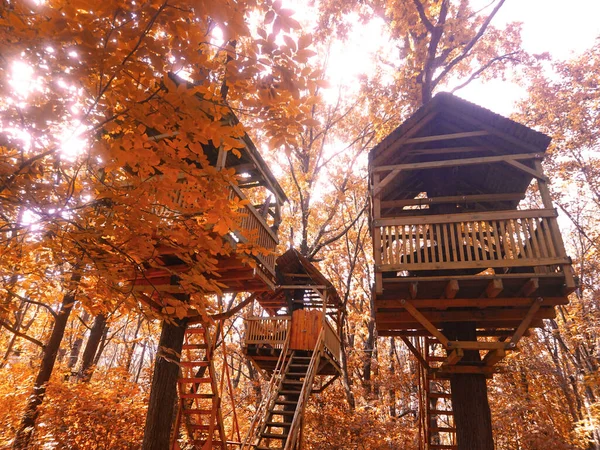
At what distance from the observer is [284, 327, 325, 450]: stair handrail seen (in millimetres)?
8523

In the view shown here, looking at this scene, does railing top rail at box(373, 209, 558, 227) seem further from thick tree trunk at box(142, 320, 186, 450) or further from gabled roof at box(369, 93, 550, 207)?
thick tree trunk at box(142, 320, 186, 450)

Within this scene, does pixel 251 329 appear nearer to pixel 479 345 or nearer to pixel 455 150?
pixel 479 345

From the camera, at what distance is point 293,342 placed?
42.4 feet

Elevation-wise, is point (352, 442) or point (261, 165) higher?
point (261, 165)

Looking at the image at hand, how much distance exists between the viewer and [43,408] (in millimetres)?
8109

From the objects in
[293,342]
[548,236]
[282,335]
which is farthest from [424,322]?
[282,335]

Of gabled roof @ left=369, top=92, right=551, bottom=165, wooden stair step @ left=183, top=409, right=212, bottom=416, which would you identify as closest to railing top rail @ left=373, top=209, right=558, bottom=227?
gabled roof @ left=369, top=92, right=551, bottom=165

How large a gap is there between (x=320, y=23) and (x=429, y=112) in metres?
6.75

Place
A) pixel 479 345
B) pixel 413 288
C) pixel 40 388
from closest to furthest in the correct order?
pixel 479 345 → pixel 413 288 → pixel 40 388

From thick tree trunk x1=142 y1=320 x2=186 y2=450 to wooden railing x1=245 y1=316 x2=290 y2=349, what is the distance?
5550 millimetres

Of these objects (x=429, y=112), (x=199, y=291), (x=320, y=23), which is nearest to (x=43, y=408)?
(x=199, y=291)

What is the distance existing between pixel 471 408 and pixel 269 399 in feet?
17.2

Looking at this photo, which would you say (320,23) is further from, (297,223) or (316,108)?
(297,223)

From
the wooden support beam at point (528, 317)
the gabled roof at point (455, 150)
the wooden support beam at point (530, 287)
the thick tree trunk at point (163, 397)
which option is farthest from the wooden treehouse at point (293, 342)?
the wooden support beam at point (530, 287)
